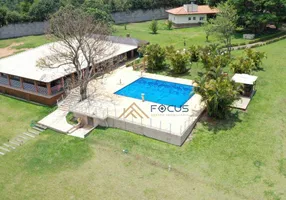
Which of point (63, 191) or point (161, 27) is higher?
point (161, 27)

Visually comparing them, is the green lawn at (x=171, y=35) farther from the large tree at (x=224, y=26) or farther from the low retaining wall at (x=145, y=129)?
the low retaining wall at (x=145, y=129)

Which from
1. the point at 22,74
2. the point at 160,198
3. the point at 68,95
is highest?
the point at 22,74

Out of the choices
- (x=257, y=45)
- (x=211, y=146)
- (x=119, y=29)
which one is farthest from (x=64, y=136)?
(x=119, y=29)

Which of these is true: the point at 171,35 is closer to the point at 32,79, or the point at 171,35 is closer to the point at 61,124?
the point at 32,79

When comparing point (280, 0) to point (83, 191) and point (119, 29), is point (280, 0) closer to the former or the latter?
point (119, 29)

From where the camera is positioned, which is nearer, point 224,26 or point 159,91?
point 159,91

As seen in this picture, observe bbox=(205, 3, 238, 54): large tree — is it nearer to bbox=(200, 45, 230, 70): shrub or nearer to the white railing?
bbox=(200, 45, 230, 70): shrub
